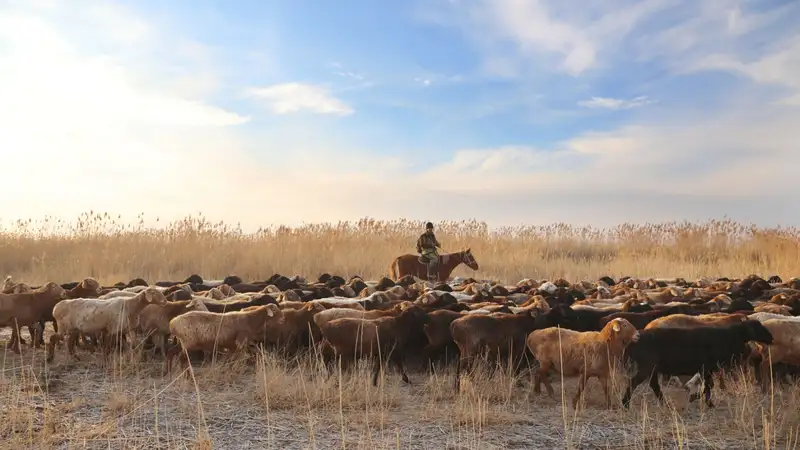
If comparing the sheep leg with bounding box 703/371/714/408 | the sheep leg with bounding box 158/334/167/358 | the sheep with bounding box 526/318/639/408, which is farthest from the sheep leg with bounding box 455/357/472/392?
the sheep leg with bounding box 158/334/167/358

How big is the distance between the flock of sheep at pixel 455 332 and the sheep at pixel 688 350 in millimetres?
10

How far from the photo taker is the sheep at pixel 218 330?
26.3 ft

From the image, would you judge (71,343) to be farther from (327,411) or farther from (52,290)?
(327,411)

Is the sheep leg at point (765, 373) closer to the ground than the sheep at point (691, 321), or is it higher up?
closer to the ground

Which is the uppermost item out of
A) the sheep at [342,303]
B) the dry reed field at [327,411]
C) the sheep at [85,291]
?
the sheep at [85,291]

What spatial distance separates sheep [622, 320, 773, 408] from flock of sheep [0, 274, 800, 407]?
0.03ft

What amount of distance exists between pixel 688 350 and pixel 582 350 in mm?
1113

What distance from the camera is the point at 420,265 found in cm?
1962

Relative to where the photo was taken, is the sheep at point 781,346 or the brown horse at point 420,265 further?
the brown horse at point 420,265

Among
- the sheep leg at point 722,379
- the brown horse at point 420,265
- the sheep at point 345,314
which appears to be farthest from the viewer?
the brown horse at point 420,265

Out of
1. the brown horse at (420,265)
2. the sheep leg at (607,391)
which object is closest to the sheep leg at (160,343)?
the sheep leg at (607,391)

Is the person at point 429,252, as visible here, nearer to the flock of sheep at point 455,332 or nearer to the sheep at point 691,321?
the flock of sheep at point 455,332

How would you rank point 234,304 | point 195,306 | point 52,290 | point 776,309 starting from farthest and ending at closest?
point 52,290, point 234,304, point 776,309, point 195,306

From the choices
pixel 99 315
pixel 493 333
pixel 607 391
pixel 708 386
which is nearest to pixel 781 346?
pixel 708 386
